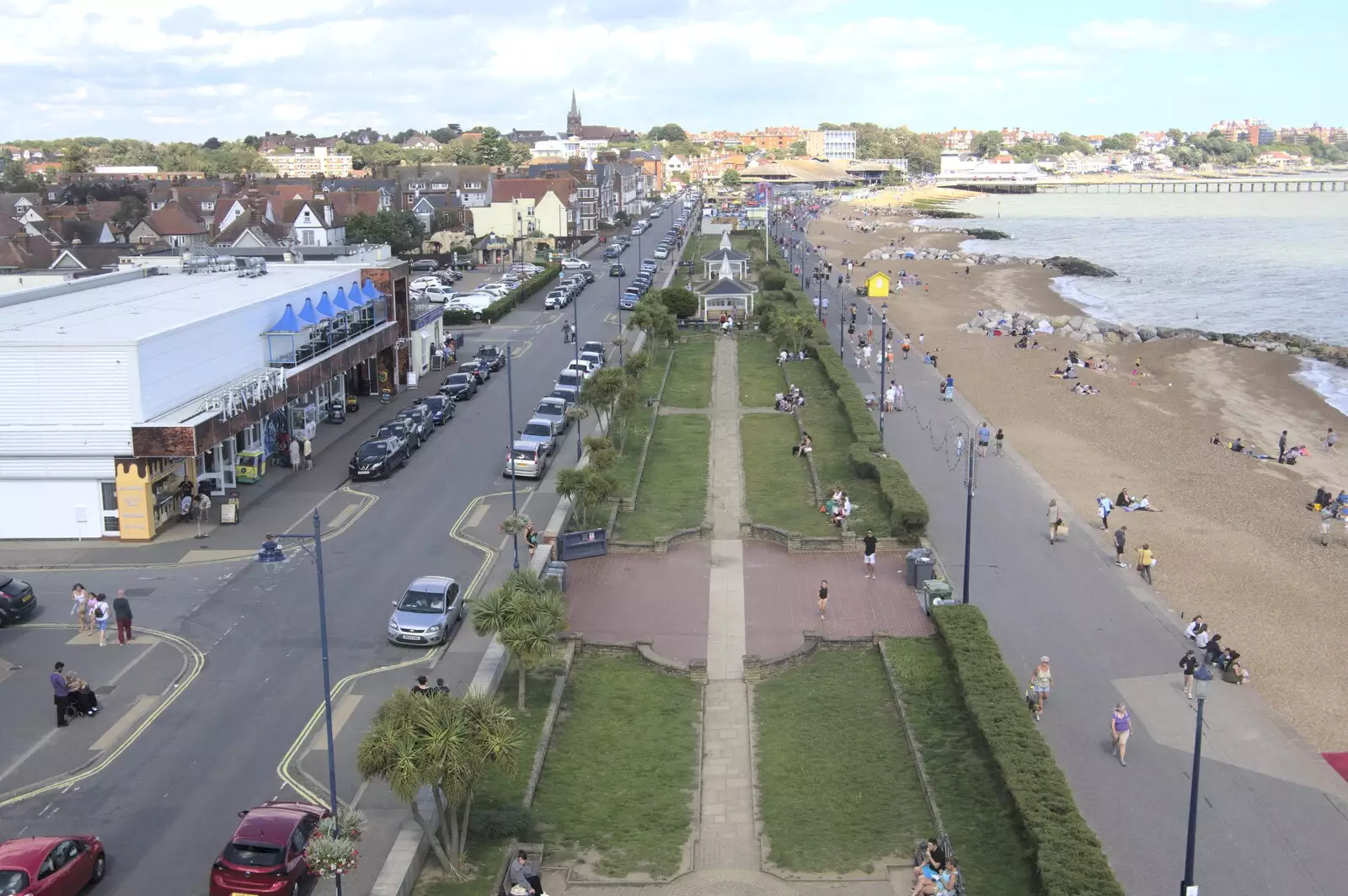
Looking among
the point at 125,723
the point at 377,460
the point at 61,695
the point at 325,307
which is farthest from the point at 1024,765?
the point at 325,307

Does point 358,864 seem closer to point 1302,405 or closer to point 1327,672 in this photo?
point 1327,672

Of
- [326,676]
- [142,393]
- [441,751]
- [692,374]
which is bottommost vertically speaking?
[692,374]

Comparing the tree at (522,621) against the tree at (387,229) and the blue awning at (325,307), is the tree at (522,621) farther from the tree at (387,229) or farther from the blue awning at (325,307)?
the tree at (387,229)

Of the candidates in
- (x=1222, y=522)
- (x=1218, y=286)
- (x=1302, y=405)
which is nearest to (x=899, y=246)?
(x=1218, y=286)

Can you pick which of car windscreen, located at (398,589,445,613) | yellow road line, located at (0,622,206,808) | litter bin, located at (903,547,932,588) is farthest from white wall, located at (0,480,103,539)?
litter bin, located at (903,547,932,588)

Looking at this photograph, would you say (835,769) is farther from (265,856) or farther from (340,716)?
(265,856)
